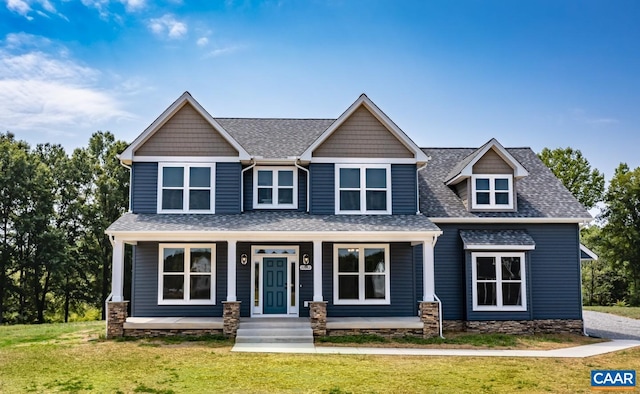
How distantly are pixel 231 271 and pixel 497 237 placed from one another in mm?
9513

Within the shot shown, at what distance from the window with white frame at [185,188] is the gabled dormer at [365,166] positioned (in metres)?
3.73

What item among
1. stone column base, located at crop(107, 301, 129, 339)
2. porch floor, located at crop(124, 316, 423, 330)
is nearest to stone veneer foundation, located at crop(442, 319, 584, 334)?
porch floor, located at crop(124, 316, 423, 330)

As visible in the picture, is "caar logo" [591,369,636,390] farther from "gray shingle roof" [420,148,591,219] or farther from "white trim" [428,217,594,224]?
"gray shingle roof" [420,148,591,219]

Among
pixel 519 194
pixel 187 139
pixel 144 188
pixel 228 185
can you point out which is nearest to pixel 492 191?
pixel 519 194

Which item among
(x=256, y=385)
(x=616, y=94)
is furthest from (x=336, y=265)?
(x=616, y=94)

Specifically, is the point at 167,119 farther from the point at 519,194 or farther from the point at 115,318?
the point at 519,194

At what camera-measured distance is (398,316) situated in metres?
19.6

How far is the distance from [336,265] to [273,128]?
676 cm

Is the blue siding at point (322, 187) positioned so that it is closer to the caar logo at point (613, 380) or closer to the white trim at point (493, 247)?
the white trim at point (493, 247)

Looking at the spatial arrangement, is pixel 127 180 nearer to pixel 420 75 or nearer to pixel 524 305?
pixel 420 75

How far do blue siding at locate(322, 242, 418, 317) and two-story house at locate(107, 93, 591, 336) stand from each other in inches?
1.4

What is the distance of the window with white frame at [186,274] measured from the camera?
19.4 metres

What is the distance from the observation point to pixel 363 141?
790 inches

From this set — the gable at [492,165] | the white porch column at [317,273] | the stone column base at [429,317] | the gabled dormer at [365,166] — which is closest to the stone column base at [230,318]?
the white porch column at [317,273]
